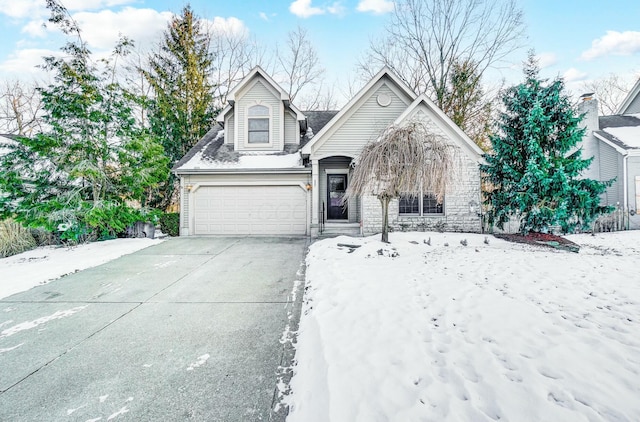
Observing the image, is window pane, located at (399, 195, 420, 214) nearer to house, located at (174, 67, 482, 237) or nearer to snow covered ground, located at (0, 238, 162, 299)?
house, located at (174, 67, 482, 237)

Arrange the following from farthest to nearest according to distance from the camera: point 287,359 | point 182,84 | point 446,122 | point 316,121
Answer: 1. point 182,84
2. point 316,121
3. point 446,122
4. point 287,359

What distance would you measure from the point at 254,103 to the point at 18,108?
18.0 metres

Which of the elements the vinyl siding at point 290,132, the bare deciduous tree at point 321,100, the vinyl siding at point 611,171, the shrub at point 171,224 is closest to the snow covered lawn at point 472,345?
the vinyl siding at point 290,132

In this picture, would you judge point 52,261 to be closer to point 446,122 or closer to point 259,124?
point 259,124

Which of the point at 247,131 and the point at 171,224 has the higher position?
the point at 247,131

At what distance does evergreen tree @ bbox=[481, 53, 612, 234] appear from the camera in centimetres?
807

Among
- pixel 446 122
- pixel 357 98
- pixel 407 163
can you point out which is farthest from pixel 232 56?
pixel 407 163

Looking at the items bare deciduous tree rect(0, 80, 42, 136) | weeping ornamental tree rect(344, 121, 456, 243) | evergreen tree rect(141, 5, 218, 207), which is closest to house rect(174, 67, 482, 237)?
weeping ornamental tree rect(344, 121, 456, 243)

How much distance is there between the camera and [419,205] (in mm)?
10633

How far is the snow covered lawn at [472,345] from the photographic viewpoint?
1987 millimetres

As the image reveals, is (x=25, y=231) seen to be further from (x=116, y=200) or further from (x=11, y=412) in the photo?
(x=11, y=412)

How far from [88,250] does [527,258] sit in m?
12.0

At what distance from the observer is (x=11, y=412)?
227 centimetres

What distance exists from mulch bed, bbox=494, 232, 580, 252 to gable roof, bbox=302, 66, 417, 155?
6.11 metres
